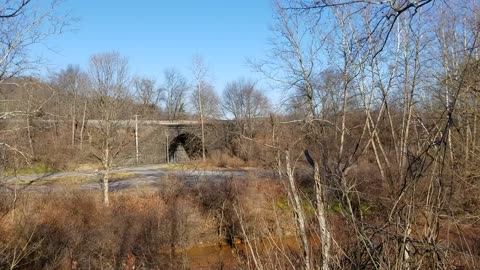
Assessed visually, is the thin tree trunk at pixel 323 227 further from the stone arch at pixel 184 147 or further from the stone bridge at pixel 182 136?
the stone arch at pixel 184 147

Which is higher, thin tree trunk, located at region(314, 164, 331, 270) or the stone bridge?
the stone bridge

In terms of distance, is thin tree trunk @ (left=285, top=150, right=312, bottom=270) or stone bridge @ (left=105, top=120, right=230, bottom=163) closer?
thin tree trunk @ (left=285, top=150, right=312, bottom=270)

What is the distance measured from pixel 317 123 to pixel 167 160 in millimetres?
27689

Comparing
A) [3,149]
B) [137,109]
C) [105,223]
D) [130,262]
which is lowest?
[130,262]

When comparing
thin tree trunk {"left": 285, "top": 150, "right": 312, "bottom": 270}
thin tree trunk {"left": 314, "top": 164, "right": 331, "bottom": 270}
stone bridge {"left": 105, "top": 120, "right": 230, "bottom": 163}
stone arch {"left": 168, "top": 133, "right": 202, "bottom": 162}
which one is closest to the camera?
thin tree trunk {"left": 314, "top": 164, "right": 331, "bottom": 270}

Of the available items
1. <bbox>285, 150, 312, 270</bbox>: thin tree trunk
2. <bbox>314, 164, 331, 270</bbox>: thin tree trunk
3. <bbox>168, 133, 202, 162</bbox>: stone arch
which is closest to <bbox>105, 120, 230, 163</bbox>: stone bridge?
<bbox>168, 133, 202, 162</bbox>: stone arch

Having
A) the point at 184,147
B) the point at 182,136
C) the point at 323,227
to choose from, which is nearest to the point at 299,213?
the point at 323,227

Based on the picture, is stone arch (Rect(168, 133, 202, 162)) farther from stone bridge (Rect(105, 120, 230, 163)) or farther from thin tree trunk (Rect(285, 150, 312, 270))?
thin tree trunk (Rect(285, 150, 312, 270))

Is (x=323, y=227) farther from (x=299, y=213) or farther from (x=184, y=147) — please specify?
(x=184, y=147)

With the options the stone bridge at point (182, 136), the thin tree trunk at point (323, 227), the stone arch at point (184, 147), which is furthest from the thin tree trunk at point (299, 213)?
the stone arch at point (184, 147)

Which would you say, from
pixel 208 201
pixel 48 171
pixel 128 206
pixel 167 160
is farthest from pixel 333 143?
pixel 167 160

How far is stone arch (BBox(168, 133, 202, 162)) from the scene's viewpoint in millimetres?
40188

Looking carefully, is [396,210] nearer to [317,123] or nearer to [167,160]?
[317,123]

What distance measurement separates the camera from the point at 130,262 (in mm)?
12703
